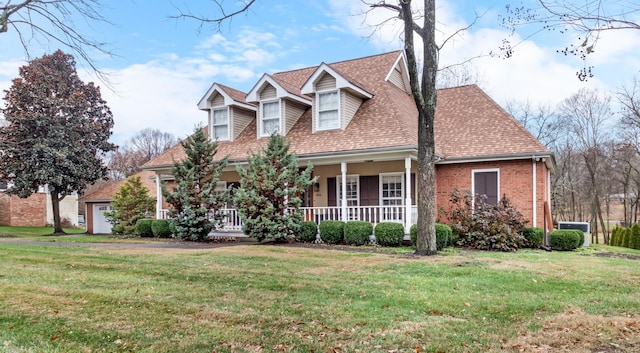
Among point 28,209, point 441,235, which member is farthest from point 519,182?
point 28,209

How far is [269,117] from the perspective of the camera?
18.4 meters

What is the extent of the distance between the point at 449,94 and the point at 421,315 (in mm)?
15740

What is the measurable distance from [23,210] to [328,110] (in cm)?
2686

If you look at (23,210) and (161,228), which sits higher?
(23,210)

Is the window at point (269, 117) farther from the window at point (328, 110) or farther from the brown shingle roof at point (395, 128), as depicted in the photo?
the window at point (328, 110)

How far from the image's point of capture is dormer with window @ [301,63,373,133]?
16.7m

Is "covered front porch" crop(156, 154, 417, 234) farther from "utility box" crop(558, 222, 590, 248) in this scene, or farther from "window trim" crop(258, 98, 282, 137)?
"utility box" crop(558, 222, 590, 248)

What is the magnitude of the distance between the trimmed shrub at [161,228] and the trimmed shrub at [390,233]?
8.39m

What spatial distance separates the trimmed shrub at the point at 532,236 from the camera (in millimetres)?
14133

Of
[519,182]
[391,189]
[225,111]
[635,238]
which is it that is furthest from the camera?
[635,238]

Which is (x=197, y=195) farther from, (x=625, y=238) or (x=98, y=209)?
(x=625, y=238)

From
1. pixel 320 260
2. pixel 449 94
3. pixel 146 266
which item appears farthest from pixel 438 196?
pixel 146 266

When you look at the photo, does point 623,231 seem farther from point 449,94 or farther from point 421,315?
point 421,315

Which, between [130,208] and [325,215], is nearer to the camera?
[325,215]
